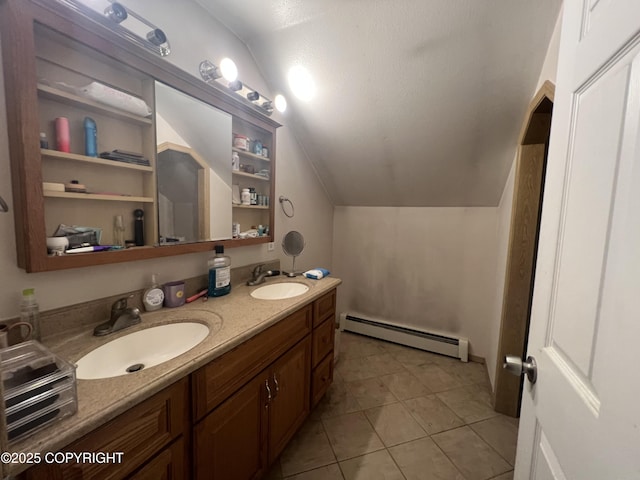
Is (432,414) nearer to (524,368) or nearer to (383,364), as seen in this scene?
(383,364)

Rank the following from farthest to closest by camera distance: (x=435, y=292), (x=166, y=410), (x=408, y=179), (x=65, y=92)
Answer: (x=435, y=292) < (x=408, y=179) < (x=65, y=92) < (x=166, y=410)

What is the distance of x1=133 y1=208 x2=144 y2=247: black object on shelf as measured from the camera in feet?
3.76

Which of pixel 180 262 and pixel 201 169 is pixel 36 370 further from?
pixel 201 169

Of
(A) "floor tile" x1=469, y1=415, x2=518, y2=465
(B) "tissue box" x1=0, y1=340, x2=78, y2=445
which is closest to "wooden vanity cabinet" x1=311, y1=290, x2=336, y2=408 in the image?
(A) "floor tile" x1=469, y1=415, x2=518, y2=465

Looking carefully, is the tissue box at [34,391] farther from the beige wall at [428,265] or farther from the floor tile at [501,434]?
the beige wall at [428,265]

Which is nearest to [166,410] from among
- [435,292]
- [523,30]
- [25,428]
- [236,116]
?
[25,428]

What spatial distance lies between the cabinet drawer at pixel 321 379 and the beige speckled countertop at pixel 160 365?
0.51 meters

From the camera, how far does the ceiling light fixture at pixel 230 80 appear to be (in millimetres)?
1356

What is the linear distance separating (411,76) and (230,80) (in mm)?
1092

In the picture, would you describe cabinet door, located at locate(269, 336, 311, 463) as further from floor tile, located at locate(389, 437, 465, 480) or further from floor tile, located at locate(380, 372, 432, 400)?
floor tile, located at locate(380, 372, 432, 400)

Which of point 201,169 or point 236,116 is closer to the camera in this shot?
point 201,169

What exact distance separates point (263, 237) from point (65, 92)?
1168 millimetres

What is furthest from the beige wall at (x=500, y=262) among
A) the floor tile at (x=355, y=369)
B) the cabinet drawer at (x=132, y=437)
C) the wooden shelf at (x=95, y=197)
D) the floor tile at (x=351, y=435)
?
the wooden shelf at (x=95, y=197)

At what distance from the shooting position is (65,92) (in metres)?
0.91
